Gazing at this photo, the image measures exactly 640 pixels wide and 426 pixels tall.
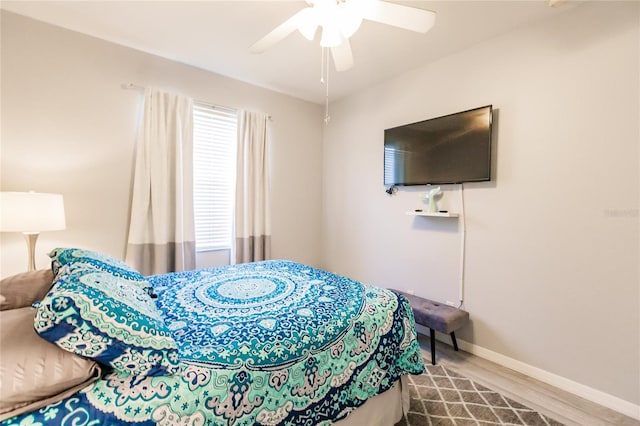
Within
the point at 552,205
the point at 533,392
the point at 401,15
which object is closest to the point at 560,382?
the point at 533,392

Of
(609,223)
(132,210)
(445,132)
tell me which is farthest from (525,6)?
(132,210)

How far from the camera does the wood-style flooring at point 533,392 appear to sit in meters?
1.84

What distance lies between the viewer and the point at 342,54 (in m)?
2.03

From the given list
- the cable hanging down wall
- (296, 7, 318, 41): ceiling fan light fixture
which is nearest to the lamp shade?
(296, 7, 318, 41): ceiling fan light fixture

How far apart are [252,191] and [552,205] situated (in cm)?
289

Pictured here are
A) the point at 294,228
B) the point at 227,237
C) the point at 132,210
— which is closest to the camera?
the point at 132,210

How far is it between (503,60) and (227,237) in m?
3.23

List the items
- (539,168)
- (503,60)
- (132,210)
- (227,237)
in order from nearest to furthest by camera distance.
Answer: (539,168), (503,60), (132,210), (227,237)

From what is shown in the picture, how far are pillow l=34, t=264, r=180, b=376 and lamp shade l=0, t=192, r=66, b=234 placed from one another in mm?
1275

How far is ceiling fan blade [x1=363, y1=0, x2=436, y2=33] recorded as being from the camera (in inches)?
61.0

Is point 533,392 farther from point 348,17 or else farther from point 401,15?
point 348,17

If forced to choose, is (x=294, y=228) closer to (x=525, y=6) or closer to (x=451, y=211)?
(x=451, y=211)

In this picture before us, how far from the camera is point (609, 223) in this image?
1.96 meters

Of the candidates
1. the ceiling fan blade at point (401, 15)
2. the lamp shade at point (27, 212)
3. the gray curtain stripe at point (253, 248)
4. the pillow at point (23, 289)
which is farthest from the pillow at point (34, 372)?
the gray curtain stripe at point (253, 248)
